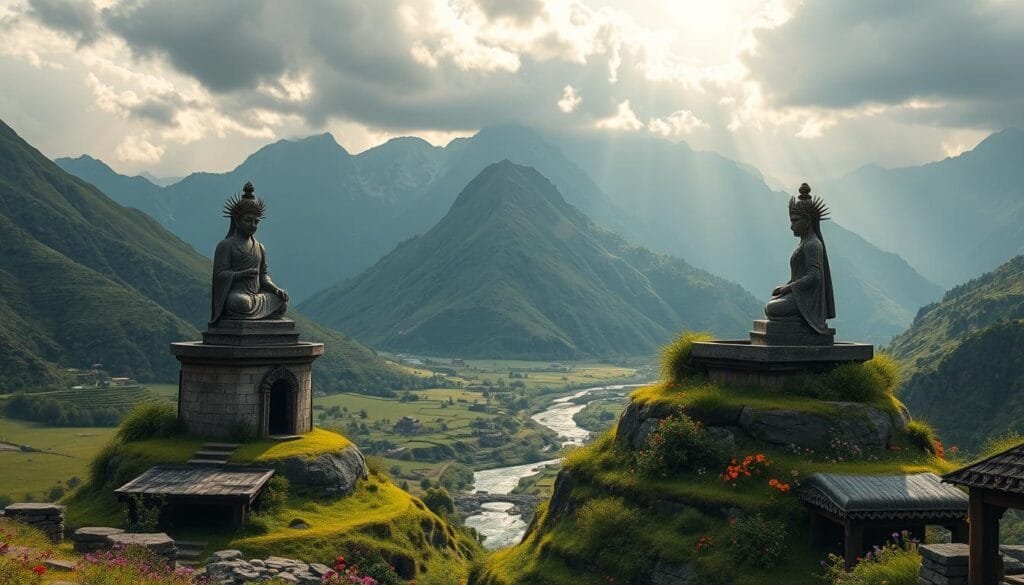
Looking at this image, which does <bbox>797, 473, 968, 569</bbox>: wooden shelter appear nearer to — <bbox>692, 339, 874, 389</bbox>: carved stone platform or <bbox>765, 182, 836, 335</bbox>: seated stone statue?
<bbox>692, 339, 874, 389</bbox>: carved stone platform

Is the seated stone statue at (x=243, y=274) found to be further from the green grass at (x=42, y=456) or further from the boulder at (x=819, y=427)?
the green grass at (x=42, y=456)

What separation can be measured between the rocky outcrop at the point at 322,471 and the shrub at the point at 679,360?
533 inches

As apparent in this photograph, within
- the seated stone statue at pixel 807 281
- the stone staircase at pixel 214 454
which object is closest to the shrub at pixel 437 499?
the stone staircase at pixel 214 454

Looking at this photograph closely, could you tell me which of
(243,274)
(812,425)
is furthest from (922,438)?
(243,274)

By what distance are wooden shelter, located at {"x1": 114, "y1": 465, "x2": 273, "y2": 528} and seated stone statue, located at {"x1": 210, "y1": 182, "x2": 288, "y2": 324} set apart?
6.62 m

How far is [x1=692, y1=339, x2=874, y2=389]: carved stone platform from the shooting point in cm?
2758

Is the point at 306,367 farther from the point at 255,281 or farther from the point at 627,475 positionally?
the point at 627,475

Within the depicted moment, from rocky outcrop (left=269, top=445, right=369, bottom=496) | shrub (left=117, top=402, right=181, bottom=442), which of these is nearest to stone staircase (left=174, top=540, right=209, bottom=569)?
rocky outcrop (left=269, top=445, right=369, bottom=496)

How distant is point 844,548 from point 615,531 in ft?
20.7

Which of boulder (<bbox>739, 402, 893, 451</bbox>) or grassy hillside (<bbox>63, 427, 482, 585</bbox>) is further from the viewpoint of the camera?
grassy hillside (<bbox>63, 427, 482, 585</bbox>)

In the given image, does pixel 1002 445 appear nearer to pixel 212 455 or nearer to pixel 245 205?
pixel 212 455

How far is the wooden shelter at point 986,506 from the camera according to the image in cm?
1512

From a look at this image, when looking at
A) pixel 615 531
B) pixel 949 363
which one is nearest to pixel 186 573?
pixel 615 531

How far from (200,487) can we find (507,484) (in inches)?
3893
